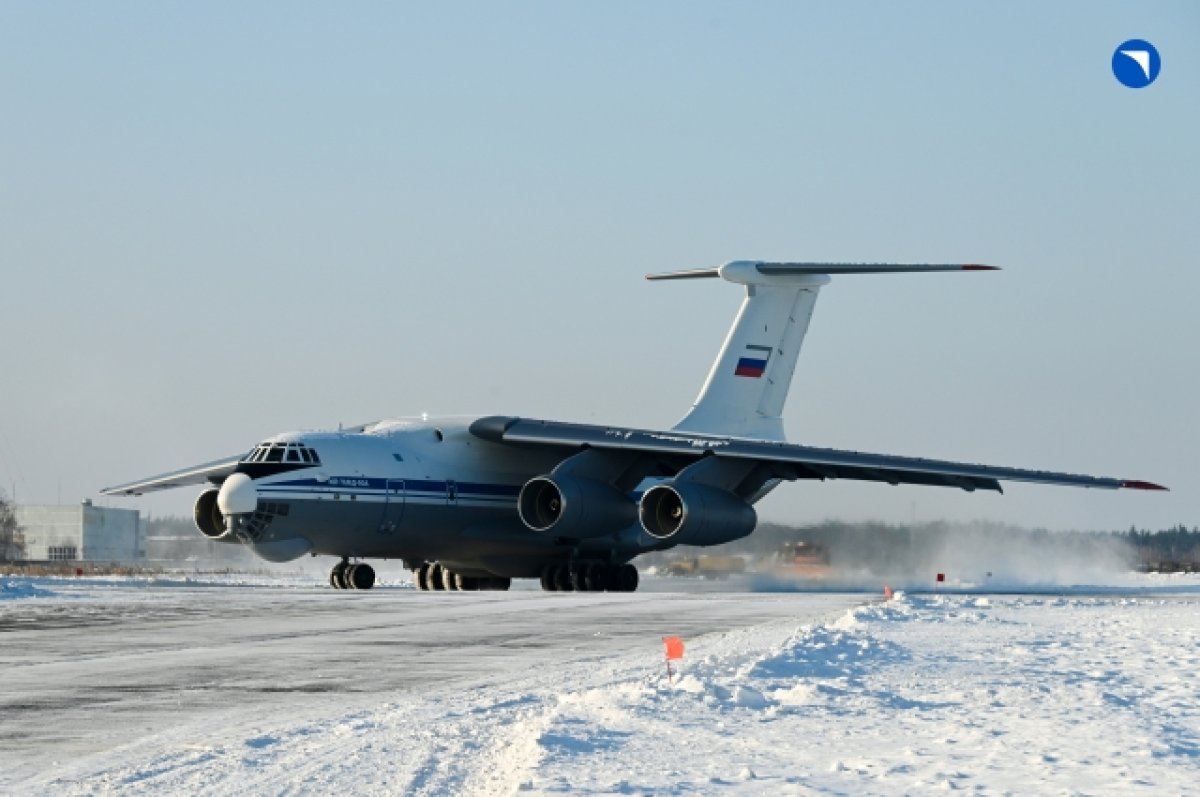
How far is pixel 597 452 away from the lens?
97.9 ft

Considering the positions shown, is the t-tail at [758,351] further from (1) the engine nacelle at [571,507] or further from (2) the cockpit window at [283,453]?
(2) the cockpit window at [283,453]

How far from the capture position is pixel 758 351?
1359 inches

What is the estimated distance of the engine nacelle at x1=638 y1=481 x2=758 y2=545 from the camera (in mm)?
28016

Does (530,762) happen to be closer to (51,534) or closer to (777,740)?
(777,740)

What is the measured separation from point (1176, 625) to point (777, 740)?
10038 mm

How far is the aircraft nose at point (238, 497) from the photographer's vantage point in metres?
26.9

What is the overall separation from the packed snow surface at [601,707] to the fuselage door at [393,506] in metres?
11.7

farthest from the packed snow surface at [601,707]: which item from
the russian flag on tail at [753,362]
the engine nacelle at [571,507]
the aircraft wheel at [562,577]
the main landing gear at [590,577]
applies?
the russian flag on tail at [753,362]

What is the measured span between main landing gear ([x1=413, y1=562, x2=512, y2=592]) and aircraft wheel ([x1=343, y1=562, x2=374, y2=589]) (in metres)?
2.05

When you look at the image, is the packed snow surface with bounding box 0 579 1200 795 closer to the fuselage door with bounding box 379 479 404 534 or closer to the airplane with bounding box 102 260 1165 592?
the airplane with bounding box 102 260 1165 592

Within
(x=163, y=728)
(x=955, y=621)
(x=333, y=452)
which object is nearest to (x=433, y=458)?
(x=333, y=452)

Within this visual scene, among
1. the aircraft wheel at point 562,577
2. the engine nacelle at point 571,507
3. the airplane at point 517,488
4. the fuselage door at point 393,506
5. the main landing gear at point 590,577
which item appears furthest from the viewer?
the aircraft wheel at point 562,577

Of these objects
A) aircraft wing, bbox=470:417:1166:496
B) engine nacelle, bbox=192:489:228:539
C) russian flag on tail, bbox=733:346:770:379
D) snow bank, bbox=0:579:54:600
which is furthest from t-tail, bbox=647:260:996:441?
snow bank, bbox=0:579:54:600

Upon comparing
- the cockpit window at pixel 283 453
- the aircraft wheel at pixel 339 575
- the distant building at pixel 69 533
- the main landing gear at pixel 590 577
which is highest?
the distant building at pixel 69 533
